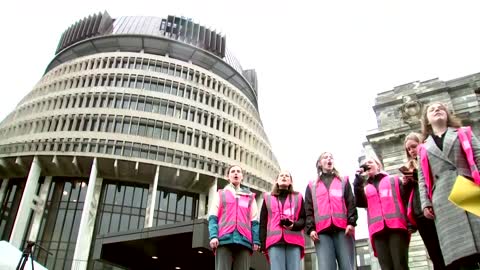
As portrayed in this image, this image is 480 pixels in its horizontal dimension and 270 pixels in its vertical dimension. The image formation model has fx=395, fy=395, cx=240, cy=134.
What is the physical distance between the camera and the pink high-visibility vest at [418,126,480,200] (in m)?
4.39

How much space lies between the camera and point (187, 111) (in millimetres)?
44062

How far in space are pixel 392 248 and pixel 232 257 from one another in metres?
2.58

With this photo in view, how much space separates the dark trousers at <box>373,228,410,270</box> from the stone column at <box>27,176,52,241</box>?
3727 centimetres

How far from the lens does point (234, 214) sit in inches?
273

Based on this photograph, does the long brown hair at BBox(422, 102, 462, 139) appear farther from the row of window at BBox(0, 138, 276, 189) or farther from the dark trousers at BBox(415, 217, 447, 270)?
the row of window at BBox(0, 138, 276, 189)

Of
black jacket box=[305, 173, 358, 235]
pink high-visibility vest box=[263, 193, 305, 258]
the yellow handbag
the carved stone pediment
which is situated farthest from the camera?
the carved stone pediment

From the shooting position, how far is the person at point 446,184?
404cm

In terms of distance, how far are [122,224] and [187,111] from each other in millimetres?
13820

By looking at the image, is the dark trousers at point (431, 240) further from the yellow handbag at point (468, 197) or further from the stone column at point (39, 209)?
the stone column at point (39, 209)

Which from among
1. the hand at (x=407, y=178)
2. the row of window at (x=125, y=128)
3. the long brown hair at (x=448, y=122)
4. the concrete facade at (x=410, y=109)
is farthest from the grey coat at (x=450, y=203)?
the row of window at (x=125, y=128)

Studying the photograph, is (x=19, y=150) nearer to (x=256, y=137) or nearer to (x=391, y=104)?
(x=256, y=137)

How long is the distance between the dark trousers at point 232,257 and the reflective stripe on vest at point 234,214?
227 mm

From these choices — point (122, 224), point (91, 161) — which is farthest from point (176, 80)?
point (122, 224)

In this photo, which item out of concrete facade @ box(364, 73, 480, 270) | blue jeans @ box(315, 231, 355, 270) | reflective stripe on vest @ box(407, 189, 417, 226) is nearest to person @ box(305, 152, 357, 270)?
blue jeans @ box(315, 231, 355, 270)
